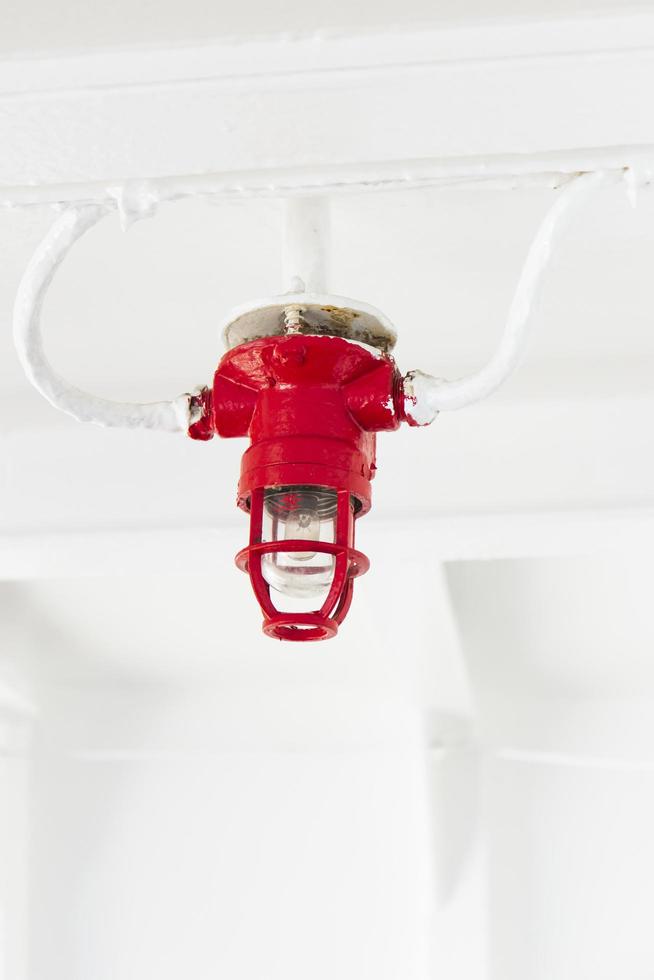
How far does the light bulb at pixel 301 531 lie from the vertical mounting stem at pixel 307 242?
22 cm

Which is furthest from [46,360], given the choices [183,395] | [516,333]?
[516,333]

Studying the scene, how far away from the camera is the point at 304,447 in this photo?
2.88ft

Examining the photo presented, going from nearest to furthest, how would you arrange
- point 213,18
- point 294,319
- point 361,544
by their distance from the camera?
1. point 213,18
2. point 294,319
3. point 361,544

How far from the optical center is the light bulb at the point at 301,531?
2.91ft

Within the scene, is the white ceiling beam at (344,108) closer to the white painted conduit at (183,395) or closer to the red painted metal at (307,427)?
the white painted conduit at (183,395)

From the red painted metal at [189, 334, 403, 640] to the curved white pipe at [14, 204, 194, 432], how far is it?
0.04 meters

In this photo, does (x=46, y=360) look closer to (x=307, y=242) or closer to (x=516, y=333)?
(x=307, y=242)

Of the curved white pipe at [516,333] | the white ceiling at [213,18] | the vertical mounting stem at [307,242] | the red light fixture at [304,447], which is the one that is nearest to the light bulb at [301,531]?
the red light fixture at [304,447]

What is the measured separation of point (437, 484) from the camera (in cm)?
163

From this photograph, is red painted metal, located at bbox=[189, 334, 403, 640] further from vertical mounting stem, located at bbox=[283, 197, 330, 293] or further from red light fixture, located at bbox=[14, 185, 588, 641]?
vertical mounting stem, located at bbox=[283, 197, 330, 293]

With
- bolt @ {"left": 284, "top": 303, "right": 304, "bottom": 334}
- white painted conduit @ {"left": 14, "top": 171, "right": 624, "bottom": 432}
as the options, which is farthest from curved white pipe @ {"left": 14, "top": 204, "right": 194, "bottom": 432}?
bolt @ {"left": 284, "top": 303, "right": 304, "bottom": 334}

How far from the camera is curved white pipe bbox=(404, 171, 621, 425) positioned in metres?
0.92

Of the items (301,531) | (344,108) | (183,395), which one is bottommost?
(301,531)

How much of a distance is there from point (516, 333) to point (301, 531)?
0.23 metres
